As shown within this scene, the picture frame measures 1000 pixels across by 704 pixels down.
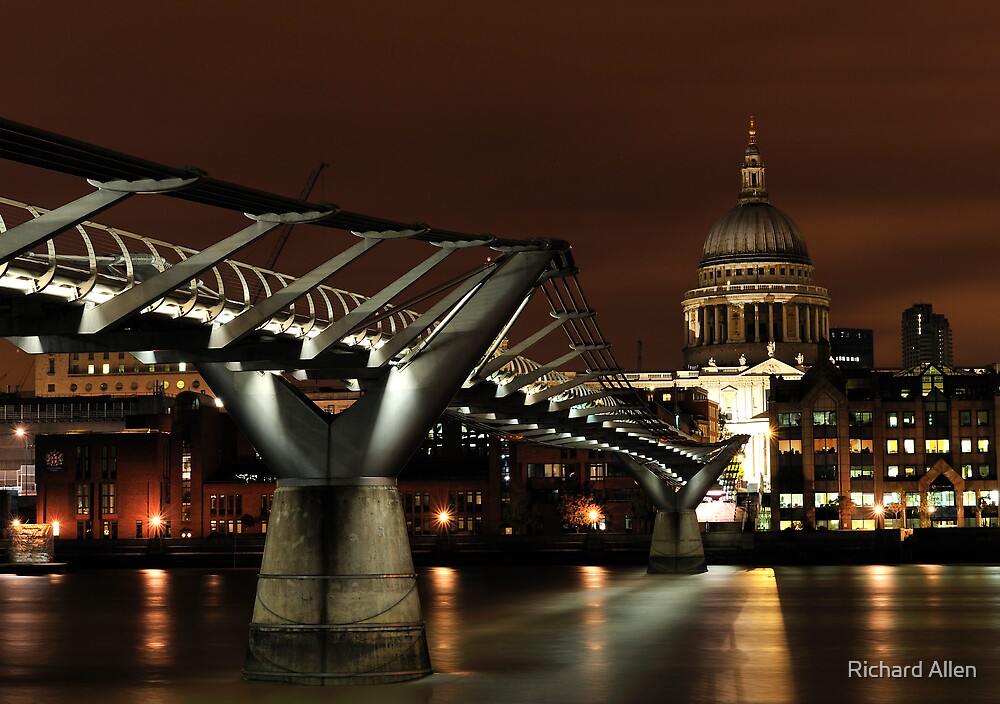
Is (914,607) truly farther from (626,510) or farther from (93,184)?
(626,510)

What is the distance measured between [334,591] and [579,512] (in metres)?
103

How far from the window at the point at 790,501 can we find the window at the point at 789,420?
19.4ft

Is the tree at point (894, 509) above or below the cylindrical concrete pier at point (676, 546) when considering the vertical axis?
above

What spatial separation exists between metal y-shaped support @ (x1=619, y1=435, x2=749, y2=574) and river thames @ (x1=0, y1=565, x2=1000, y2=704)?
2.60 metres

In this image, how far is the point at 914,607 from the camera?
222 ft

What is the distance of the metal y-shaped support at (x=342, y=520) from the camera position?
33.8 metres

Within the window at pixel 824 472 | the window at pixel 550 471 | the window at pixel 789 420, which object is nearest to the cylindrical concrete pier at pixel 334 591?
the window at pixel 550 471

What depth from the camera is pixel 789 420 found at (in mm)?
156250

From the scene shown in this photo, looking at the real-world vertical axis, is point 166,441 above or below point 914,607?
above

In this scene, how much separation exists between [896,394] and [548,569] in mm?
55200

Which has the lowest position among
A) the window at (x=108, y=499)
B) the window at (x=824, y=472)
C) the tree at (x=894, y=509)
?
the tree at (x=894, y=509)

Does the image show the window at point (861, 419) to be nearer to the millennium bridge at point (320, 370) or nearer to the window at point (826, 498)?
the window at point (826, 498)

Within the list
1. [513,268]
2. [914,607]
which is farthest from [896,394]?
[513,268]

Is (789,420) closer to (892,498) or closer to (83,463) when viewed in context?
(892,498)
